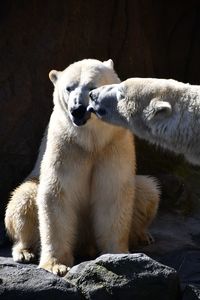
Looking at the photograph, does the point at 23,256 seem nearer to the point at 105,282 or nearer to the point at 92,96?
the point at 105,282

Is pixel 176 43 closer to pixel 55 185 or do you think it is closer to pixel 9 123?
pixel 9 123

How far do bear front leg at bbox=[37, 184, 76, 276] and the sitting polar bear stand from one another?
972mm

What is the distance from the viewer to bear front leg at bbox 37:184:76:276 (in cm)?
703

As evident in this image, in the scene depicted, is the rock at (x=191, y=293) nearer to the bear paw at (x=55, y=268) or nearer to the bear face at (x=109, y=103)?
the bear paw at (x=55, y=268)

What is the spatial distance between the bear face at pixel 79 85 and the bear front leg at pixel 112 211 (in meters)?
0.59

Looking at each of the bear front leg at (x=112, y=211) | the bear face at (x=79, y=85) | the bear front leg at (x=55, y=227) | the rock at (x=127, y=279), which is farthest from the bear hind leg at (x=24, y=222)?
the rock at (x=127, y=279)

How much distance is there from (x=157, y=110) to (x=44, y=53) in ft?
9.35

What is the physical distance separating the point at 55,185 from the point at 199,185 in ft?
9.72

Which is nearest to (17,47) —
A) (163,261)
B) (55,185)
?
(55,185)

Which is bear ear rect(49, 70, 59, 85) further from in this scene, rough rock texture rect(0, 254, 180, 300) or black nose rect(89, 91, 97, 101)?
rough rock texture rect(0, 254, 180, 300)

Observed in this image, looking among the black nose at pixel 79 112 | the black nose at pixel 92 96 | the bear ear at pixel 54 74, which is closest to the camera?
the black nose at pixel 92 96

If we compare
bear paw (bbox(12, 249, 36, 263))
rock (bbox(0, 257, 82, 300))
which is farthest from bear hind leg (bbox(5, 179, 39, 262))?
rock (bbox(0, 257, 82, 300))

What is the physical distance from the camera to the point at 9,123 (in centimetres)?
A: 852

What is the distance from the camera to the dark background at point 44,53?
28.0 ft
